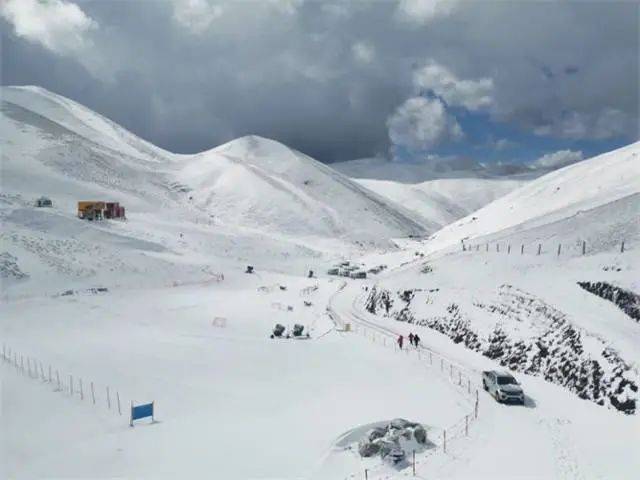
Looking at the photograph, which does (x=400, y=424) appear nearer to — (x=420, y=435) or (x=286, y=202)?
(x=420, y=435)

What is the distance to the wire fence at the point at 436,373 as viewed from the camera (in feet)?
65.9

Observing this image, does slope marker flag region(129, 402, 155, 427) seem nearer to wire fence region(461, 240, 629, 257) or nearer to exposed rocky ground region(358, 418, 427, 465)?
exposed rocky ground region(358, 418, 427, 465)

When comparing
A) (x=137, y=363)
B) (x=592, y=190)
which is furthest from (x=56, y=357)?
(x=592, y=190)

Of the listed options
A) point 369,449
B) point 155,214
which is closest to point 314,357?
point 369,449

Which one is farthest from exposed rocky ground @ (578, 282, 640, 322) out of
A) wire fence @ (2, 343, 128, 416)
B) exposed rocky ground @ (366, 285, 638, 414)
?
wire fence @ (2, 343, 128, 416)

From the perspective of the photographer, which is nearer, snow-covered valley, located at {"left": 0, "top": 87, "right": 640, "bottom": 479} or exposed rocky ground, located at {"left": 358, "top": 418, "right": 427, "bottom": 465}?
exposed rocky ground, located at {"left": 358, "top": 418, "right": 427, "bottom": 465}

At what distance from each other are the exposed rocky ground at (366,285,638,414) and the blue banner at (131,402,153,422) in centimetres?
2079

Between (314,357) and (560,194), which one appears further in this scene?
(560,194)

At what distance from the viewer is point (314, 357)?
116 feet

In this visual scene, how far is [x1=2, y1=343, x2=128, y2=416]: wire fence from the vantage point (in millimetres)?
25844

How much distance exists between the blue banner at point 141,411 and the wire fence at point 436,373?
9713 millimetres

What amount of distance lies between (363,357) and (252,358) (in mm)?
7320

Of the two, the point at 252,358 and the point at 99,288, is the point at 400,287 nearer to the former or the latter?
the point at 252,358

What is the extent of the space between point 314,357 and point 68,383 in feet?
48.5
